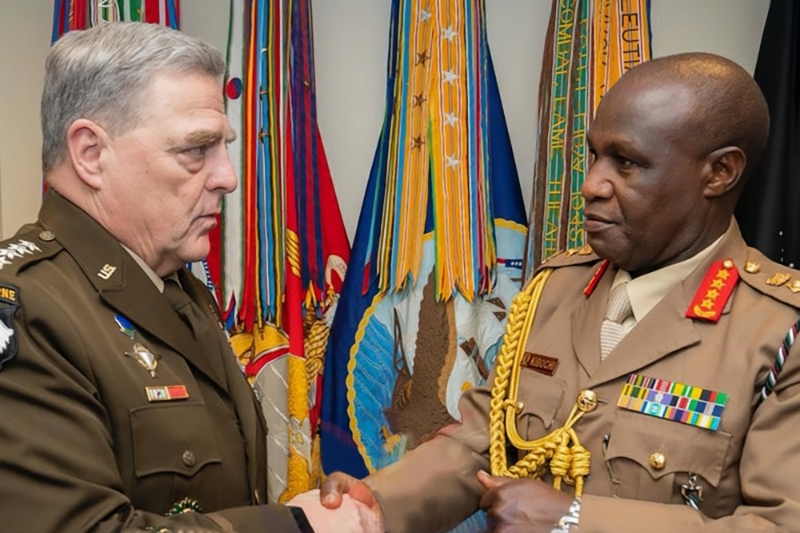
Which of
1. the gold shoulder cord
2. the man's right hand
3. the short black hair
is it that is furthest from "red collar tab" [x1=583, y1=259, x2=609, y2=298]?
the man's right hand

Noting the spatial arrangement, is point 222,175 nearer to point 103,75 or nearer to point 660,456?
point 103,75

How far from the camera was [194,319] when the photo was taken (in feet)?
5.41

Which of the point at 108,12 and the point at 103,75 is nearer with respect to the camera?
the point at 103,75

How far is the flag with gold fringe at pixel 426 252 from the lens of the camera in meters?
2.74

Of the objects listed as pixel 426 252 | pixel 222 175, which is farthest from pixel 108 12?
pixel 222 175

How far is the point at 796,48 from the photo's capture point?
8.05 feet

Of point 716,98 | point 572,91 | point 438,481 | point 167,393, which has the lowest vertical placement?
point 438,481

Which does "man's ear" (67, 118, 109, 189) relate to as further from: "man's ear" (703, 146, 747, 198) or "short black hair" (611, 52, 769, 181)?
"man's ear" (703, 146, 747, 198)

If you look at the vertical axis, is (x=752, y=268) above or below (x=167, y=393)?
above

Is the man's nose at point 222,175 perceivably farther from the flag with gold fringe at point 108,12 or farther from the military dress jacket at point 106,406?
the flag with gold fringe at point 108,12

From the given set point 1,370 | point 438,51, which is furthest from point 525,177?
point 1,370

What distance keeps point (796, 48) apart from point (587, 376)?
4.58 feet

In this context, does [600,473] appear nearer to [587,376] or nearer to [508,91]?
[587,376]

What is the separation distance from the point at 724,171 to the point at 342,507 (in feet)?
A: 3.08
